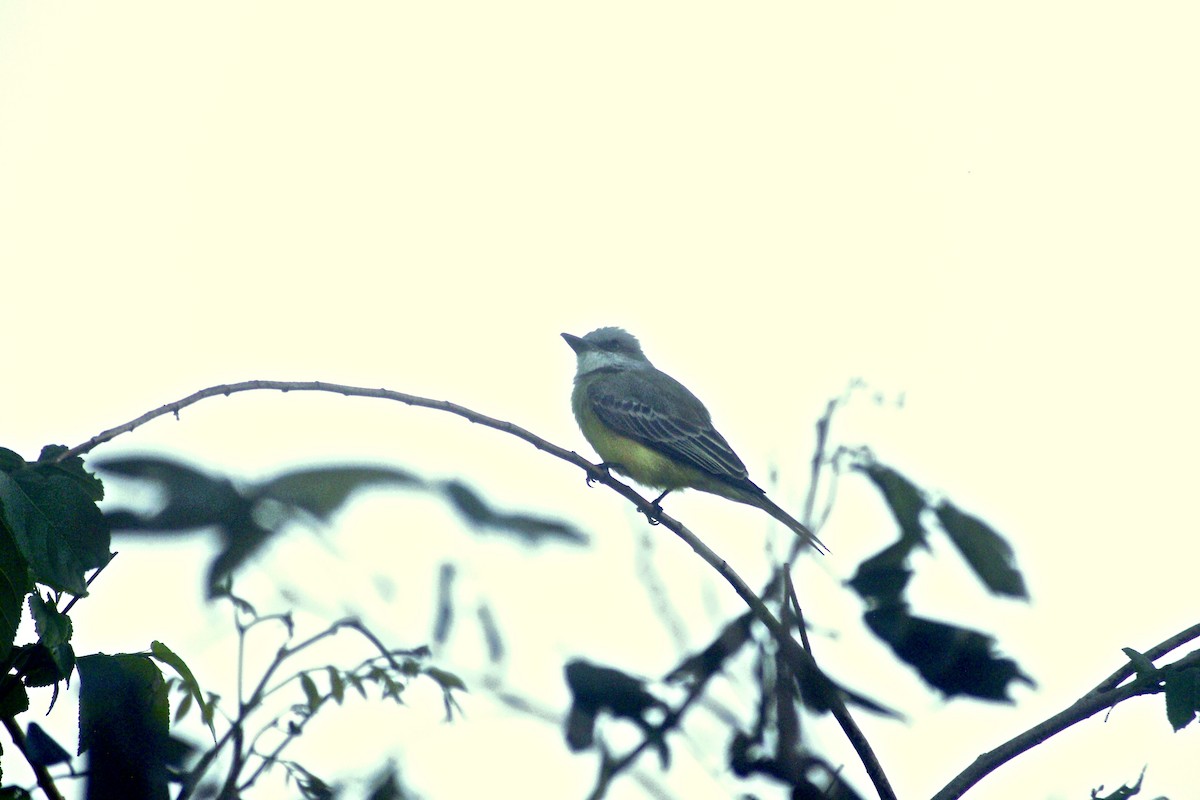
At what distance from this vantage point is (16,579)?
66.5 inches

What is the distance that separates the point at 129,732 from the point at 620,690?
0.86 meters

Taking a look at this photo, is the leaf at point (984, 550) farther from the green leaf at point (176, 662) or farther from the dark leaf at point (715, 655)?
the green leaf at point (176, 662)

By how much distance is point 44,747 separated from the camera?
188 centimetres

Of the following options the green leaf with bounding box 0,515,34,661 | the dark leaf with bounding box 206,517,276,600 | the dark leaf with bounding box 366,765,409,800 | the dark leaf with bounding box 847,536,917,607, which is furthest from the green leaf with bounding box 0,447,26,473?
the dark leaf with bounding box 847,536,917,607

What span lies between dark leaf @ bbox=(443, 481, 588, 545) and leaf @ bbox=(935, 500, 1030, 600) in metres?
0.80

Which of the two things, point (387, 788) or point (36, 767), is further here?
point (387, 788)

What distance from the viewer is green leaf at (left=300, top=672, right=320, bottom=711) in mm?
2504

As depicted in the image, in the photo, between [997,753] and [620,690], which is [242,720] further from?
[997,753]

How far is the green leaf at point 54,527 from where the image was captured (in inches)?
66.7

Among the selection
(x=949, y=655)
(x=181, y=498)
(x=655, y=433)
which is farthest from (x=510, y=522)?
(x=655, y=433)

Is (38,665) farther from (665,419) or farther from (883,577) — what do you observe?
(665,419)

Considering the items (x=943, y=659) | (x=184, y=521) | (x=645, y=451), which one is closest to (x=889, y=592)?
(x=943, y=659)

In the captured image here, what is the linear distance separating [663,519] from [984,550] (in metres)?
0.82

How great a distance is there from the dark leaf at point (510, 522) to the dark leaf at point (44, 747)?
857 millimetres
